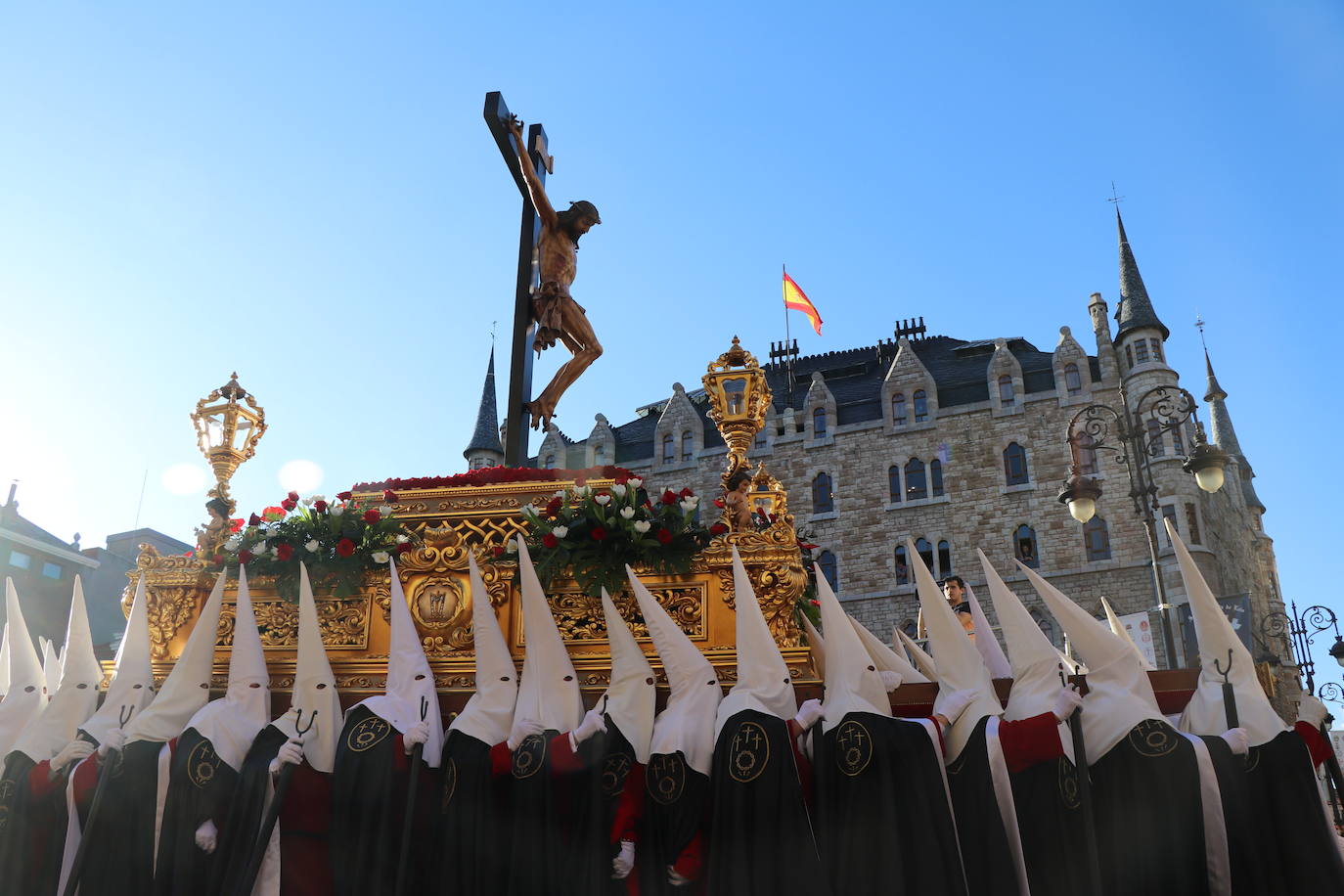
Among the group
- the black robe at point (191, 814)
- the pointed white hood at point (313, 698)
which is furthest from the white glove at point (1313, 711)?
the black robe at point (191, 814)

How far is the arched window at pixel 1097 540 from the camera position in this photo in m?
34.0

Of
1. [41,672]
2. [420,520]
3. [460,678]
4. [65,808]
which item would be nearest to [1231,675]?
[460,678]

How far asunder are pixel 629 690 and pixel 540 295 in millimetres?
4346

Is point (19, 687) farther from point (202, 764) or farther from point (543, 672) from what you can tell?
point (543, 672)

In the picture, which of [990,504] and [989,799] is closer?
[989,799]

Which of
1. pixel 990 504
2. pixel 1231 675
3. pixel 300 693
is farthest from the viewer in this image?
pixel 990 504

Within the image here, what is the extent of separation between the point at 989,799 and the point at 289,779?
409cm

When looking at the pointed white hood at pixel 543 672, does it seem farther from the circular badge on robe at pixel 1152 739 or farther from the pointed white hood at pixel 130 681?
the circular badge on robe at pixel 1152 739

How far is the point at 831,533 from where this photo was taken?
37.9 m

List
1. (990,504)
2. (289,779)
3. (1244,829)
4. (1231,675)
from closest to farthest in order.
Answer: (1244,829)
(1231,675)
(289,779)
(990,504)

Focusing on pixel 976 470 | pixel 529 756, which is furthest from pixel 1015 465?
pixel 529 756

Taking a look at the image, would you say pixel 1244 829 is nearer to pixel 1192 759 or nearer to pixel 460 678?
pixel 1192 759

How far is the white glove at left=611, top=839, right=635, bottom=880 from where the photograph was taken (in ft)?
17.5

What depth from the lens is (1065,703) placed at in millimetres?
5137
